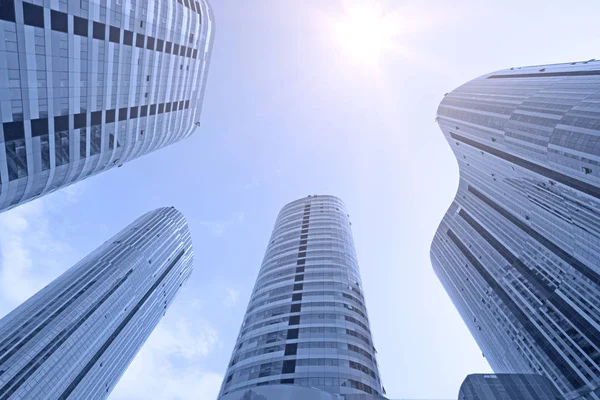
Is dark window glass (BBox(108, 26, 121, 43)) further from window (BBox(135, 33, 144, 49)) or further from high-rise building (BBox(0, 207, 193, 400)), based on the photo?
high-rise building (BBox(0, 207, 193, 400))

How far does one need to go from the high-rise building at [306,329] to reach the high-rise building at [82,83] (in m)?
38.0

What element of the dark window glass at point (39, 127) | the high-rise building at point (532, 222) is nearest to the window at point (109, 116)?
the dark window glass at point (39, 127)

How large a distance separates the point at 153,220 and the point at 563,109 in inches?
5889

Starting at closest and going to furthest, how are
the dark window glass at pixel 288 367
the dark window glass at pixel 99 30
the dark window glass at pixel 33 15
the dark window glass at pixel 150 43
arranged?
the dark window glass at pixel 33 15, the dark window glass at pixel 288 367, the dark window glass at pixel 99 30, the dark window glass at pixel 150 43

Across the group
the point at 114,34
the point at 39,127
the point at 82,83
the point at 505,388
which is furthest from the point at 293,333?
the point at 114,34

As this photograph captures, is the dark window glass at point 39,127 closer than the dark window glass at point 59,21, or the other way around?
the dark window glass at point 59,21

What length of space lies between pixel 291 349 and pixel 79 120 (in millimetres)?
46067

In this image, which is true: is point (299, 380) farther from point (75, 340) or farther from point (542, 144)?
point (75, 340)

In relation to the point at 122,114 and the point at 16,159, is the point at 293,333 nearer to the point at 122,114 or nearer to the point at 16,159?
the point at 16,159

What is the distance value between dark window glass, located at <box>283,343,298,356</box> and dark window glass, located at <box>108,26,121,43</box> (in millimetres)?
53361

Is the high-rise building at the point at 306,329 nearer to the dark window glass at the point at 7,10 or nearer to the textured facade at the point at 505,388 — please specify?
the textured facade at the point at 505,388

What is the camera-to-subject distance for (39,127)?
135 feet

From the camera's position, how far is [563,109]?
219 ft

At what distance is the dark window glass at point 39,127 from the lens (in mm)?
40406
